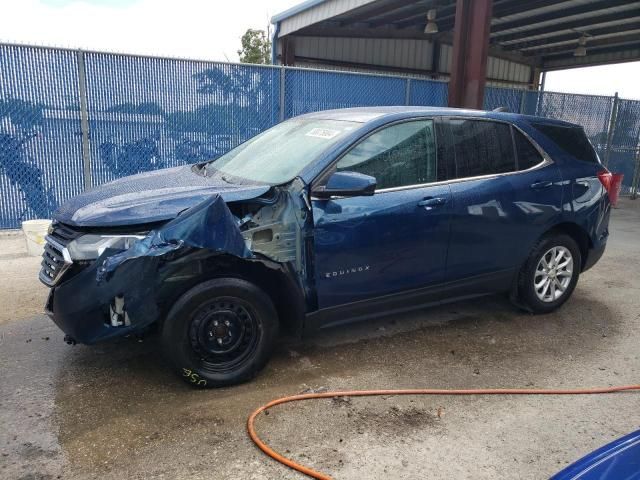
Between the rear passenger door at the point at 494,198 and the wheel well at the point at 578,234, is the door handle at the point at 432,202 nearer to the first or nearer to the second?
the rear passenger door at the point at 494,198

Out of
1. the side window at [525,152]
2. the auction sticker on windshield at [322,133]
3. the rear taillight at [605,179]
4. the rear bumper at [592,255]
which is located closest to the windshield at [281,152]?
the auction sticker on windshield at [322,133]

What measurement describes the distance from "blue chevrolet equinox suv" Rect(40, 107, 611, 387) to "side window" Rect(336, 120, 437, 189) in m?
0.01

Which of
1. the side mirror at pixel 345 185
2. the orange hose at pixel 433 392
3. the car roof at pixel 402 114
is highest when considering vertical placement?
the car roof at pixel 402 114

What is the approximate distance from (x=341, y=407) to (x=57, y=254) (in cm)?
202

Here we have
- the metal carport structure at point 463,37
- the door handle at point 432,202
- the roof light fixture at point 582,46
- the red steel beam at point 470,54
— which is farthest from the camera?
the roof light fixture at point 582,46

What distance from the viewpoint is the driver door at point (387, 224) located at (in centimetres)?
350

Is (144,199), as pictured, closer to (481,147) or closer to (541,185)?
(481,147)

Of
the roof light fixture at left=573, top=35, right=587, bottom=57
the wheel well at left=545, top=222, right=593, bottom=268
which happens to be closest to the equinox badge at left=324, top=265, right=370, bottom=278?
the wheel well at left=545, top=222, right=593, bottom=268

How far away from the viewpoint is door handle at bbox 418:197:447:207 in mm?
3830

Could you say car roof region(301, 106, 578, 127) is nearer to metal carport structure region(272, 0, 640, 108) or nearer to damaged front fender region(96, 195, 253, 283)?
damaged front fender region(96, 195, 253, 283)

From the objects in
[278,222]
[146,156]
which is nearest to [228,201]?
[278,222]

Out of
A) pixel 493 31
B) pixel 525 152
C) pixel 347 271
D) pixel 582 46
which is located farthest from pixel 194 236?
pixel 582 46

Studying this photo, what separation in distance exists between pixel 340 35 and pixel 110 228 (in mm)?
14426

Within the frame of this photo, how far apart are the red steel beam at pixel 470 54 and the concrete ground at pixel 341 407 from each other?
5.40m
